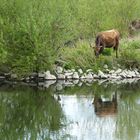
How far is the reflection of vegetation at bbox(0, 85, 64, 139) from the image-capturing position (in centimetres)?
1633

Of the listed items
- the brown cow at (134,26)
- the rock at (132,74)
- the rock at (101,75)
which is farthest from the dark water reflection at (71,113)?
the brown cow at (134,26)

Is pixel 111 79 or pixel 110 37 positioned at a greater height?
pixel 110 37

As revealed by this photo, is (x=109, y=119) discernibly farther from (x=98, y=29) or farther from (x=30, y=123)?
(x=98, y=29)

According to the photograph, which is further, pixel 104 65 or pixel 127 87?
pixel 104 65

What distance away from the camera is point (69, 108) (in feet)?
66.3

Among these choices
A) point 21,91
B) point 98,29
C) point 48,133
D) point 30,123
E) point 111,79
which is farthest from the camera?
point 98,29

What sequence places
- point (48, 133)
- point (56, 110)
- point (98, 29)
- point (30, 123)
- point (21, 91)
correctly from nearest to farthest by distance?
point (48, 133)
point (30, 123)
point (56, 110)
point (21, 91)
point (98, 29)

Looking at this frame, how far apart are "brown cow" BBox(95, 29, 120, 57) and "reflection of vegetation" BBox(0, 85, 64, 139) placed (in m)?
6.13

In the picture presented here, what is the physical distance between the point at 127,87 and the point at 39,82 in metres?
4.10

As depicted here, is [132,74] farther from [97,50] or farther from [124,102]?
[124,102]

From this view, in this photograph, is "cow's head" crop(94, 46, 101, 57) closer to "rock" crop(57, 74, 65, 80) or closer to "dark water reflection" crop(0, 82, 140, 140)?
"rock" crop(57, 74, 65, 80)

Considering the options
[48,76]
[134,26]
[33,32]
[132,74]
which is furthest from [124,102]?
[134,26]

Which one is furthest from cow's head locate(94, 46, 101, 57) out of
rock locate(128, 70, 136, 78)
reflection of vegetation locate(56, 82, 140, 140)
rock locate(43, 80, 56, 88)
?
rock locate(43, 80, 56, 88)

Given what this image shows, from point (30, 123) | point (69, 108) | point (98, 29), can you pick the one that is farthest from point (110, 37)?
point (30, 123)
